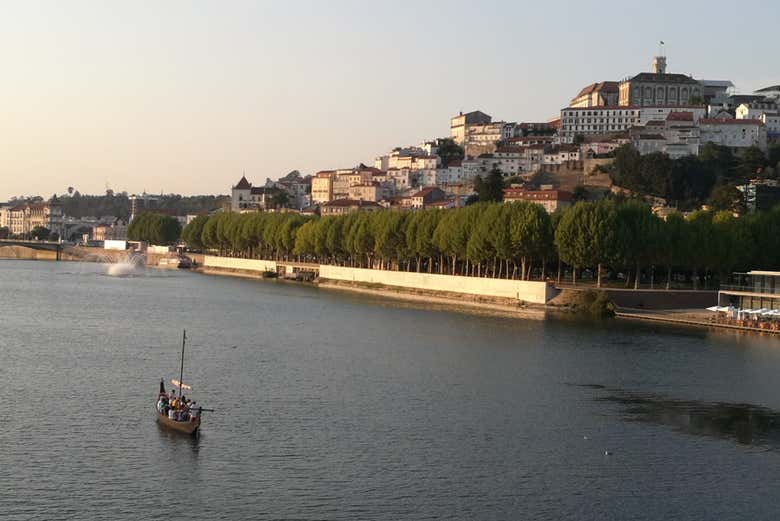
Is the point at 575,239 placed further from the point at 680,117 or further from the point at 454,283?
the point at 680,117

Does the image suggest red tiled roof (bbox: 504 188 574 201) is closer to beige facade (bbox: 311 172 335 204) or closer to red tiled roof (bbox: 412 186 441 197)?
red tiled roof (bbox: 412 186 441 197)

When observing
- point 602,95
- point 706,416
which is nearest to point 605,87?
point 602,95

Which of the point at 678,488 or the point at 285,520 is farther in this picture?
the point at 678,488

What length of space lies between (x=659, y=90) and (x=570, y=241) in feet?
291

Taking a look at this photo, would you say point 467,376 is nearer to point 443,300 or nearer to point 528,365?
point 528,365

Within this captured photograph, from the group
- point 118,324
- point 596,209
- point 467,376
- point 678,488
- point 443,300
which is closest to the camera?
point 678,488

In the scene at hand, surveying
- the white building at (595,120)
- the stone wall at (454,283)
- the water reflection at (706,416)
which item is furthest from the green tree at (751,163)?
the water reflection at (706,416)

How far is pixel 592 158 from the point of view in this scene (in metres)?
137

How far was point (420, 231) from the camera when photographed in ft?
288

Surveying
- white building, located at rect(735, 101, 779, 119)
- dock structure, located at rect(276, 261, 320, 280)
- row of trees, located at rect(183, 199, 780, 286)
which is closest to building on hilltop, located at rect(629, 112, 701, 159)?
white building, located at rect(735, 101, 779, 119)

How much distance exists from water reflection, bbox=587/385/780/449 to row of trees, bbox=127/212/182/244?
125621 millimetres

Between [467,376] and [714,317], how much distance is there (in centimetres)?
2531

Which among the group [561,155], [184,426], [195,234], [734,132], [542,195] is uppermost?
[734,132]

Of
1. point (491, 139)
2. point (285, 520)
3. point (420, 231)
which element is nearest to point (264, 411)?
point (285, 520)
